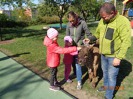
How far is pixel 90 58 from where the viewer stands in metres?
4.69

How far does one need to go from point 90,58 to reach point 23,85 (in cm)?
190

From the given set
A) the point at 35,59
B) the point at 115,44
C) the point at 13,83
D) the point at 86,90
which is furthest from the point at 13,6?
the point at 115,44

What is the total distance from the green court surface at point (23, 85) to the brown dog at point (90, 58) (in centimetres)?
85

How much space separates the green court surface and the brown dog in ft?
2.78

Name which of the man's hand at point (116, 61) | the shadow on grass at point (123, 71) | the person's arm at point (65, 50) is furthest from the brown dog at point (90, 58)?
the man's hand at point (116, 61)

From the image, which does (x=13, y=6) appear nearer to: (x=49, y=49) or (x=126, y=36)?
(x=49, y=49)

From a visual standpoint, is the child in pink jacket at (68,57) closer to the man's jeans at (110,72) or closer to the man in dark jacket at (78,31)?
the man in dark jacket at (78,31)

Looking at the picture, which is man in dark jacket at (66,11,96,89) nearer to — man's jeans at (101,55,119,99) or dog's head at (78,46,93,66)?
dog's head at (78,46,93,66)

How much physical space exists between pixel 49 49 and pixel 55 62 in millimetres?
342

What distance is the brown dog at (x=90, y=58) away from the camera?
4.33 metres

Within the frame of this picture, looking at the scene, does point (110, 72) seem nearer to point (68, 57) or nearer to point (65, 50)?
point (65, 50)

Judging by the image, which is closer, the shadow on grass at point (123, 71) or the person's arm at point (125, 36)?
the person's arm at point (125, 36)

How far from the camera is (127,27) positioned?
3623mm

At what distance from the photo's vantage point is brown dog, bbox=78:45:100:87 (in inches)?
170
